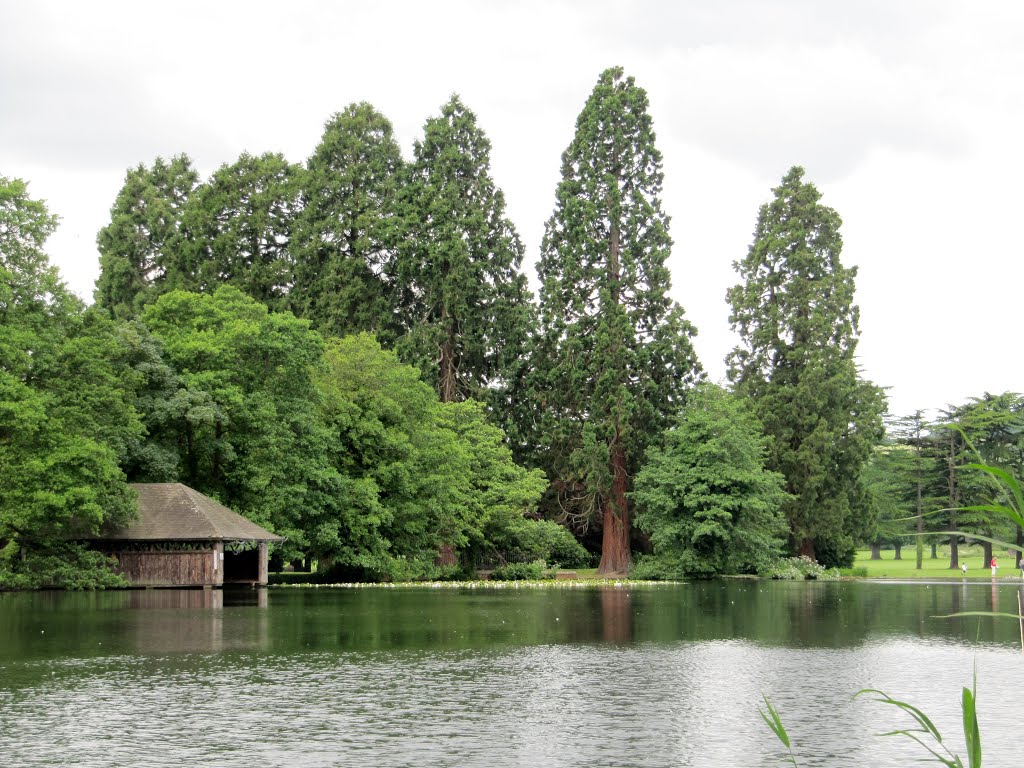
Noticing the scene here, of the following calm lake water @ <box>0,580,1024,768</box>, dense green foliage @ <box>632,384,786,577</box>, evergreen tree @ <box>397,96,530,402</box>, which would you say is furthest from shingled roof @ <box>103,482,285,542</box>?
evergreen tree @ <box>397,96,530,402</box>

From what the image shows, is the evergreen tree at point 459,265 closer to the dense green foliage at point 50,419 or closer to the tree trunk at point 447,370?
the tree trunk at point 447,370

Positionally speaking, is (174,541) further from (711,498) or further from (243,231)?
(243,231)

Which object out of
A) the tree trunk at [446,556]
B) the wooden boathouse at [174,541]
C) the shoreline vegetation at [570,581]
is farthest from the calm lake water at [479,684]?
the tree trunk at [446,556]

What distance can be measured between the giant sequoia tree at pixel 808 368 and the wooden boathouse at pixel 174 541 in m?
29.0

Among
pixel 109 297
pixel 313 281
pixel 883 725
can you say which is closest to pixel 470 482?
pixel 313 281

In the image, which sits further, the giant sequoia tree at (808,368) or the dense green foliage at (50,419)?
the giant sequoia tree at (808,368)

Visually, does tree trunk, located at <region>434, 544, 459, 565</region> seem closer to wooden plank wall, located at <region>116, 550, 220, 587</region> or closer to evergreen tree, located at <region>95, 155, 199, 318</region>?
wooden plank wall, located at <region>116, 550, 220, 587</region>

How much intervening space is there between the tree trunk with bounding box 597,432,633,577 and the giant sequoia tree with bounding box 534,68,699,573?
0.06 m

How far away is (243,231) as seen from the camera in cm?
7212

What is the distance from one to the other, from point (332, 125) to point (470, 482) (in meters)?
26.4

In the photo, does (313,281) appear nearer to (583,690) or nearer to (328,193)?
(328,193)

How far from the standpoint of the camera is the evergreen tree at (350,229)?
6838cm

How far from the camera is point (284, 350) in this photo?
47719 millimetres

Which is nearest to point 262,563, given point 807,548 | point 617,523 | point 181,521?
point 181,521
